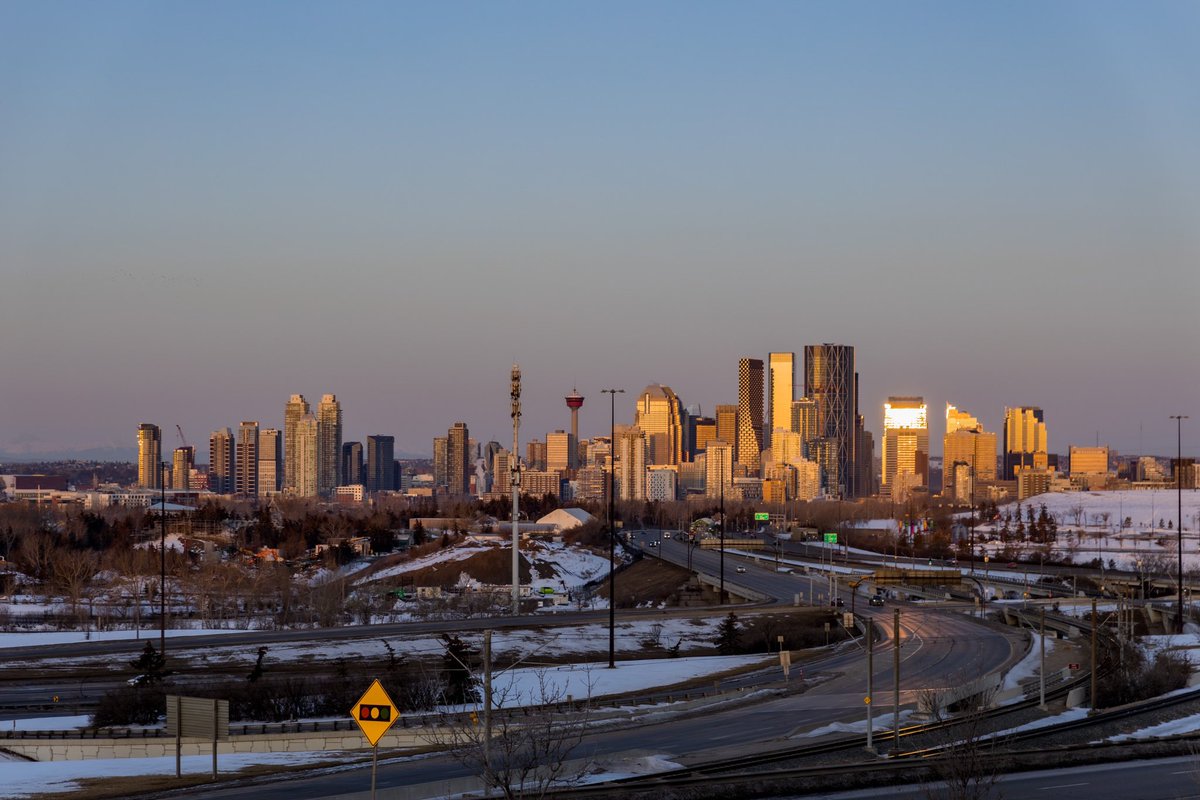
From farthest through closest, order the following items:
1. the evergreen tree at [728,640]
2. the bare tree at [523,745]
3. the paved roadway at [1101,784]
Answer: the evergreen tree at [728,640]
the paved roadway at [1101,784]
the bare tree at [523,745]

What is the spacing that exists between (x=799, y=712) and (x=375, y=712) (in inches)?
978

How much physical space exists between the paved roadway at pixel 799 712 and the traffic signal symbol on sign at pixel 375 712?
24.6ft

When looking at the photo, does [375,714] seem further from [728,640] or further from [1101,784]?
[728,640]

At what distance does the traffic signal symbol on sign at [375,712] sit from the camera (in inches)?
968

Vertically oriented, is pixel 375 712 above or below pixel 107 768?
above

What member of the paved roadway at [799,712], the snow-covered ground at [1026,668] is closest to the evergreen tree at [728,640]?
the paved roadway at [799,712]

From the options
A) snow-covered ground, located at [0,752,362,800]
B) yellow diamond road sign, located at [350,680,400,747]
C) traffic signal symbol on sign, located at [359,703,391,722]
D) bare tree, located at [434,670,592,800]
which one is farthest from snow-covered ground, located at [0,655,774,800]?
traffic signal symbol on sign, located at [359,703,391,722]

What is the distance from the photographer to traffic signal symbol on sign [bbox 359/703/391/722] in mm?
24594

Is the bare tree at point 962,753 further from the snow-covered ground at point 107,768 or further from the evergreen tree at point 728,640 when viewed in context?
the evergreen tree at point 728,640

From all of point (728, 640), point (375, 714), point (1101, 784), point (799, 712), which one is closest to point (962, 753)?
→ point (1101, 784)

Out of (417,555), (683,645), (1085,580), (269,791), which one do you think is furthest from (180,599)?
(269,791)

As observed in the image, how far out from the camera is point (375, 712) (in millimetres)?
24672

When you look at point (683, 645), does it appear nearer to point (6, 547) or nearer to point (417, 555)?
point (417, 555)

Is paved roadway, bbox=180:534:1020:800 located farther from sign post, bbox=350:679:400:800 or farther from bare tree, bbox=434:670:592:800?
sign post, bbox=350:679:400:800
